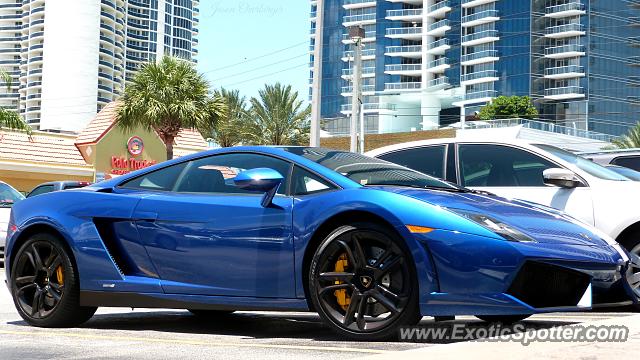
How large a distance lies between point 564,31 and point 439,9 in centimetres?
1570

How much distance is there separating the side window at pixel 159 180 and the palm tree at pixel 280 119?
45586 mm

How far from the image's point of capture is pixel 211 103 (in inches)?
1405

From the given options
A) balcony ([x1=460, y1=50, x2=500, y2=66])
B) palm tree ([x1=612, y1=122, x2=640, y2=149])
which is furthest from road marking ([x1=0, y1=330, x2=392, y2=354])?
balcony ([x1=460, y1=50, x2=500, y2=66])

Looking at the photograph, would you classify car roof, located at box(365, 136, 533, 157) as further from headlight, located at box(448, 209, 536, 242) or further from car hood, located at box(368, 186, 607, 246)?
headlight, located at box(448, 209, 536, 242)

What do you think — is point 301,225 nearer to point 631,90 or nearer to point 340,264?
point 340,264

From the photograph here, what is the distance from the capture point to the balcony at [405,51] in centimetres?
10912

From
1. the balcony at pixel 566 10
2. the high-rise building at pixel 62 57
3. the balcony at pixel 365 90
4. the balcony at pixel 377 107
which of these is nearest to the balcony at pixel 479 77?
the balcony at pixel 566 10

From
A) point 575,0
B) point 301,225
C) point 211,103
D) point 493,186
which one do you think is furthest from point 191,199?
point 575,0

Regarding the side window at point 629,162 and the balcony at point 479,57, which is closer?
the side window at point 629,162

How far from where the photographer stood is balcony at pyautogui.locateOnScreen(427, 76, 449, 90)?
346 feet

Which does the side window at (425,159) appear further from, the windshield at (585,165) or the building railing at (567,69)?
the building railing at (567,69)

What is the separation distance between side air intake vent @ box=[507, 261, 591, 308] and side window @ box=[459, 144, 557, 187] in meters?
2.94

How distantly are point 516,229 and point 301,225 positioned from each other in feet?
3.99

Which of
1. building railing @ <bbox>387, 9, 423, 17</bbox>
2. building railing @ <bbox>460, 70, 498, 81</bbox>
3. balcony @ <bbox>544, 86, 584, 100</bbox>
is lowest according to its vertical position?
balcony @ <bbox>544, 86, 584, 100</bbox>
